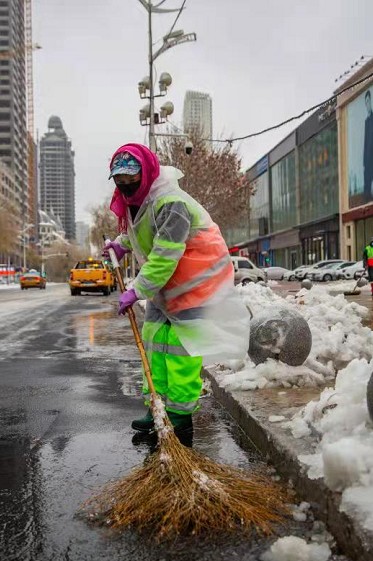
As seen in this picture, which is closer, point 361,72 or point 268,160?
point 361,72

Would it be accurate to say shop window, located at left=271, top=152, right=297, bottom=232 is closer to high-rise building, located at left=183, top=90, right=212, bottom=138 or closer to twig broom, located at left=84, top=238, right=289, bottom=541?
high-rise building, located at left=183, top=90, right=212, bottom=138

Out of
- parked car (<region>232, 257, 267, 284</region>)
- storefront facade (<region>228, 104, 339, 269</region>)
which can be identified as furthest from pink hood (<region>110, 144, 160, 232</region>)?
storefront facade (<region>228, 104, 339, 269</region>)

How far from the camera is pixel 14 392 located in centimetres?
624

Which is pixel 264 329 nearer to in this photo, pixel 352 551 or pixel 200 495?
pixel 200 495

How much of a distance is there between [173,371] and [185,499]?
1166 millimetres

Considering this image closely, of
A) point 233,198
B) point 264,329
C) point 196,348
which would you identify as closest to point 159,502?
point 196,348

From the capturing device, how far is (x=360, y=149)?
45.9m

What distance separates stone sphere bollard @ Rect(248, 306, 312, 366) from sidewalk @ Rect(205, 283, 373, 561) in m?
0.38

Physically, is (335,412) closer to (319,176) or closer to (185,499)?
(185,499)

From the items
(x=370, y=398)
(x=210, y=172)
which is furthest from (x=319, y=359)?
(x=210, y=172)

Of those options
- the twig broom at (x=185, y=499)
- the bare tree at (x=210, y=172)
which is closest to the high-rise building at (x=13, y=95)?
the bare tree at (x=210, y=172)

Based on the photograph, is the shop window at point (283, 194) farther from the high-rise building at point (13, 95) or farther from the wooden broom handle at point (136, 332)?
the high-rise building at point (13, 95)

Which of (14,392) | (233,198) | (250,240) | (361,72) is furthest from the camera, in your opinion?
(250,240)

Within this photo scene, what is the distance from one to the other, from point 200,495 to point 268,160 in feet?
246
